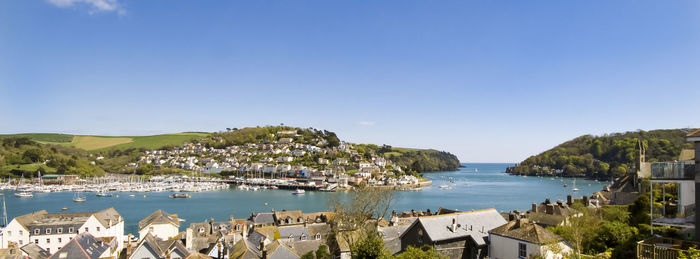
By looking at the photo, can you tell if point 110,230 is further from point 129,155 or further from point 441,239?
point 129,155

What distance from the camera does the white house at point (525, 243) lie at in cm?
1783

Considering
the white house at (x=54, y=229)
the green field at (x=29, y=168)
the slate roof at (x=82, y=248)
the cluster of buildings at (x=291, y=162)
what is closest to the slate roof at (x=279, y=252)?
the slate roof at (x=82, y=248)

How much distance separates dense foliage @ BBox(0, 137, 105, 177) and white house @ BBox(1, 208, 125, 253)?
402ft

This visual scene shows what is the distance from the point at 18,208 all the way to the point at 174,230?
56777mm

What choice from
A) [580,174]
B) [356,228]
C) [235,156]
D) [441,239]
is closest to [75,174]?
[235,156]

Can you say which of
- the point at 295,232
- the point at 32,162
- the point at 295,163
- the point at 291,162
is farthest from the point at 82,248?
the point at 32,162

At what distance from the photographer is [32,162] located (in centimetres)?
14650

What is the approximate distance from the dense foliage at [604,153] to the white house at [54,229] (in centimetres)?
12994

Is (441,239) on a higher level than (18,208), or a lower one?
higher

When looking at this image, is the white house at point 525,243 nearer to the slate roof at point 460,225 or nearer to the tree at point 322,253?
the slate roof at point 460,225

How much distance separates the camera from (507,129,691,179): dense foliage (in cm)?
12475

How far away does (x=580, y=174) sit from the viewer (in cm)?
15462

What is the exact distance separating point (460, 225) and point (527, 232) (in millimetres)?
3886

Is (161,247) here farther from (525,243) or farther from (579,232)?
(579,232)
